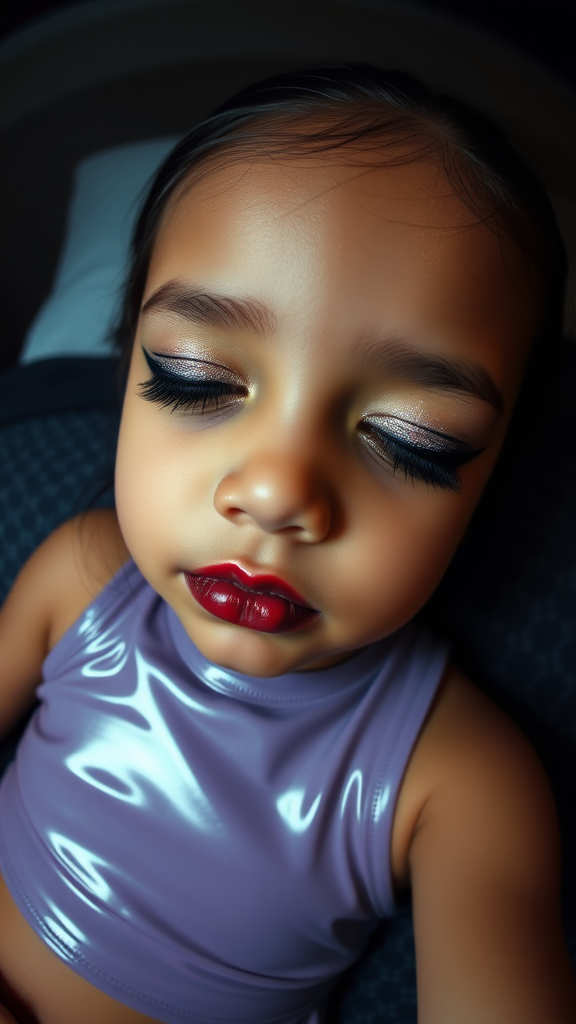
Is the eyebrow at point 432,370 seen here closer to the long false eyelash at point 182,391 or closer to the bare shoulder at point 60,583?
the long false eyelash at point 182,391

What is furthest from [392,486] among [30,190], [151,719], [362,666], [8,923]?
[30,190]

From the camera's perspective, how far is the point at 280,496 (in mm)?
600

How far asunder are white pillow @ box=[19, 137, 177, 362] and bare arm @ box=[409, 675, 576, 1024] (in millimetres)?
811

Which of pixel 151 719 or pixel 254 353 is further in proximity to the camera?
pixel 151 719

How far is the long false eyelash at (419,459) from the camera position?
65 cm

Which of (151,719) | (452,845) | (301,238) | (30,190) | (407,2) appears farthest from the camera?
(30,190)

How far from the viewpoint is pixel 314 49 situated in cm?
140

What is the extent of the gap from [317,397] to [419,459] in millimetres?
111

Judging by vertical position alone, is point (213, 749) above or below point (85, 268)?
below

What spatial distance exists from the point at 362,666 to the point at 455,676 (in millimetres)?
110

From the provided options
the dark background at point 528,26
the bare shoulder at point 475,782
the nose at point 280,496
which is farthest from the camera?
the dark background at point 528,26

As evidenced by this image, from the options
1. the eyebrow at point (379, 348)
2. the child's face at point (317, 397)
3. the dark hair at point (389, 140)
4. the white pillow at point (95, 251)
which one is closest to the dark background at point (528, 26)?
the white pillow at point (95, 251)

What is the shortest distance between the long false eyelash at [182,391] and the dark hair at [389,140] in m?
0.17

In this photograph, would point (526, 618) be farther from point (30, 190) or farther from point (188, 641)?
point (30, 190)
